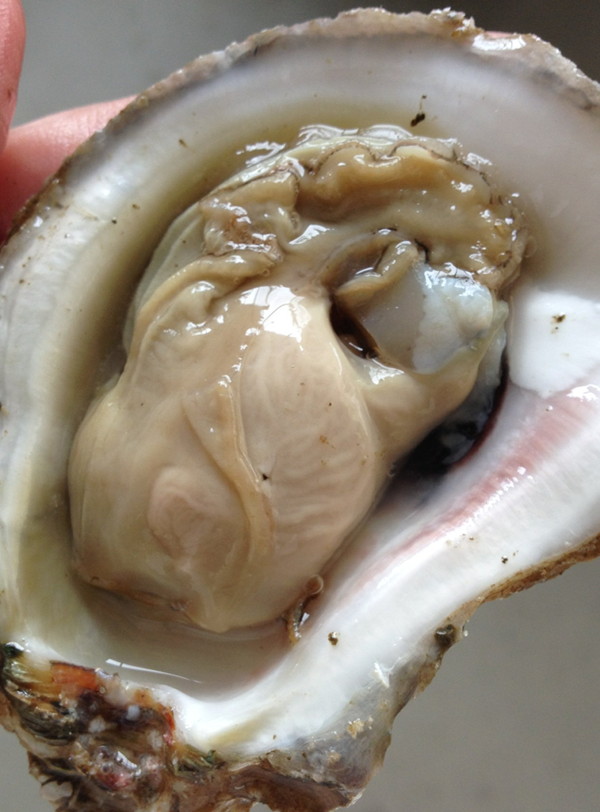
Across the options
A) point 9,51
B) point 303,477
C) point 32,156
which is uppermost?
point 9,51

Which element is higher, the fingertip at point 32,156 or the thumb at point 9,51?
the thumb at point 9,51

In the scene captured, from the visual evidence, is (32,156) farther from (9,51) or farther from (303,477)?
(303,477)

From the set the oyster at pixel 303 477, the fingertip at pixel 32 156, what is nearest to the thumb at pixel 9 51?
the fingertip at pixel 32 156

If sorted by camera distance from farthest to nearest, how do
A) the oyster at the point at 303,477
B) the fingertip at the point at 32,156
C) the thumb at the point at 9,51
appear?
1. the fingertip at the point at 32,156
2. the thumb at the point at 9,51
3. the oyster at the point at 303,477

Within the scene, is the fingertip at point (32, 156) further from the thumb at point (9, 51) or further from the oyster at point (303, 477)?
the oyster at point (303, 477)

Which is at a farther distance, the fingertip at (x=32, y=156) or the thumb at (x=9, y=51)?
the fingertip at (x=32, y=156)

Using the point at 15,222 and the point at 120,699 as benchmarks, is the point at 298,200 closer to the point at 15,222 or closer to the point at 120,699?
the point at 15,222

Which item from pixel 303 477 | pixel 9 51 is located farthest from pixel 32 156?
pixel 303 477

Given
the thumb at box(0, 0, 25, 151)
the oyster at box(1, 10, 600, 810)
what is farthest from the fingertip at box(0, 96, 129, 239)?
the oyster at box(1, 10, 600, 810)

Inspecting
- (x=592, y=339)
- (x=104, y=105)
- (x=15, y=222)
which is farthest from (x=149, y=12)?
(x=592, y=339)
